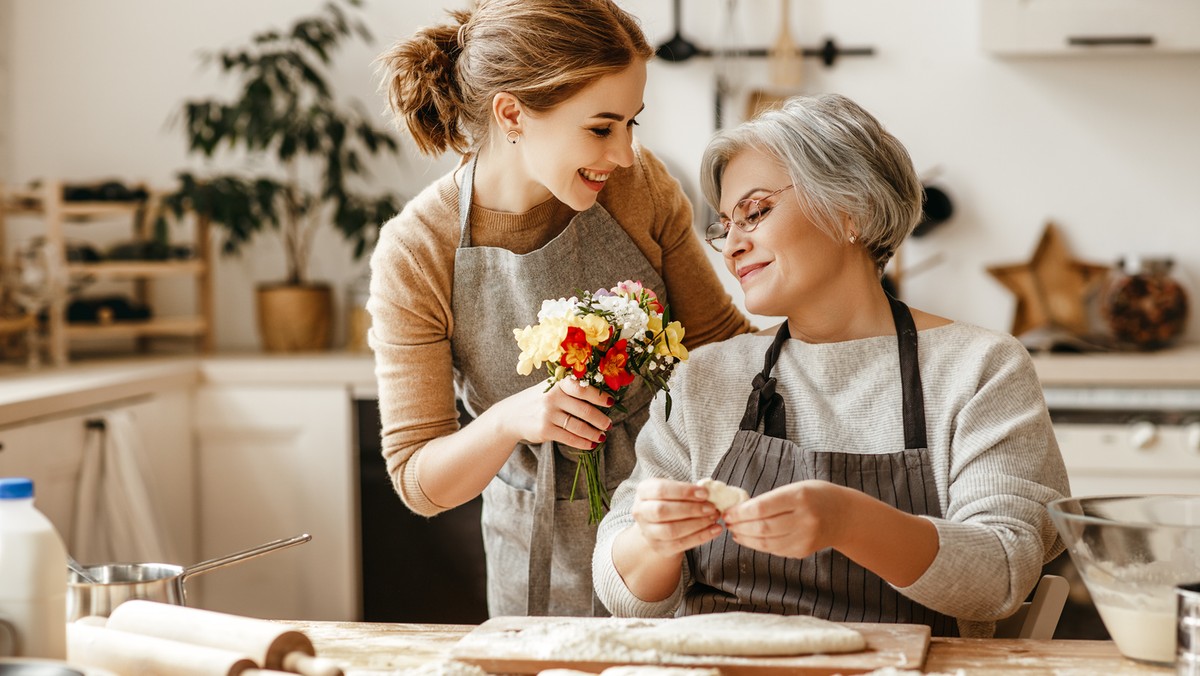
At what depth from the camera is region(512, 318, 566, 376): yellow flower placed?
61.7 inches

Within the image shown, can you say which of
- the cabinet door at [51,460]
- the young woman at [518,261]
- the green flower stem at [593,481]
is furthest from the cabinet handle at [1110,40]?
the cabinet door at [51,460]

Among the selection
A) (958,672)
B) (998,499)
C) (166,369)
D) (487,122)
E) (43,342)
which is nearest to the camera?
(958,672)

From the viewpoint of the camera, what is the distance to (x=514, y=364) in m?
1.97

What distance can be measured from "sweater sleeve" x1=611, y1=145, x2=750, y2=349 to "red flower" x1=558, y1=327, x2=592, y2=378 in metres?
0.50

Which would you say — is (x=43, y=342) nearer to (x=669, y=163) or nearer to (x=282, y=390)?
(x=282, y=390)

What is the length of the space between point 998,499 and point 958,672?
362 mm

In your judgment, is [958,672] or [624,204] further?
[624,204]

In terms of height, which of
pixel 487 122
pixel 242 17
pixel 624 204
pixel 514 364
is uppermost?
pixel 242 17

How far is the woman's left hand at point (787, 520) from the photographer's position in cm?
133

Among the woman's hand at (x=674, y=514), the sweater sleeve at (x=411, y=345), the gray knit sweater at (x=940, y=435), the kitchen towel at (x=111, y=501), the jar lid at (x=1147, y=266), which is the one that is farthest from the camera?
the jar lid at (x=1147, y=266)

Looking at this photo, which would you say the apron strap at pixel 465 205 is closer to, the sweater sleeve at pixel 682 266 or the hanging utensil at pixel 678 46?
the sweater sleeve at pixel 682 266

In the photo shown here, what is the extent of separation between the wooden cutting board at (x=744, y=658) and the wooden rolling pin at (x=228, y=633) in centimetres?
17

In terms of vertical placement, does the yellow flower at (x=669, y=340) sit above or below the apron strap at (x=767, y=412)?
above

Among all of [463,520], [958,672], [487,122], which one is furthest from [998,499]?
[463,520]
